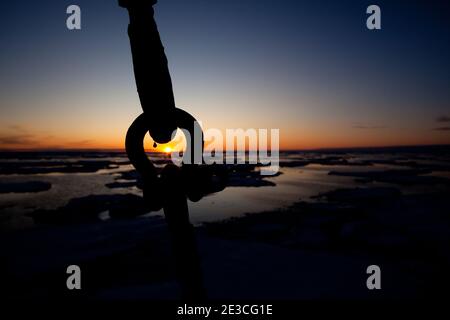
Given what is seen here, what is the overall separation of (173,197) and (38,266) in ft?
29.8

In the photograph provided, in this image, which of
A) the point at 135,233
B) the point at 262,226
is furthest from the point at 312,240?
the point at 135,233

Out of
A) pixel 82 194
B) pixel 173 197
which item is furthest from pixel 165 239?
pixel 82 194

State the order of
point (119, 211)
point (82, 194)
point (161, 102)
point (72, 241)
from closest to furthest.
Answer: point (161, 102), point (72, 241), point (119, 211), point (82, 194)

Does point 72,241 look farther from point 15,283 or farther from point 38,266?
point 15,283

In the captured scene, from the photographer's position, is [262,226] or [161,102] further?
[262,226]

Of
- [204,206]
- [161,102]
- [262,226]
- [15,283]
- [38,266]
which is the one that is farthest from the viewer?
[204,206]

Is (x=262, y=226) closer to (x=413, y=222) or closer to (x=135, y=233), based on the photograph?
(x=135, y=233)

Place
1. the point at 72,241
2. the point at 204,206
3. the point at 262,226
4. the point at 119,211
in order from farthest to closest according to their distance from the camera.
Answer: the point at 204,206 → the point at 119,211 → the point at 262,226 → the point at 72,241

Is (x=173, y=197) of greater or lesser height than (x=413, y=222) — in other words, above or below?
above

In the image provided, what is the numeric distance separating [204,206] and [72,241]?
7.18 metres

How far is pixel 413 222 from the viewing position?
1219 centimetres
